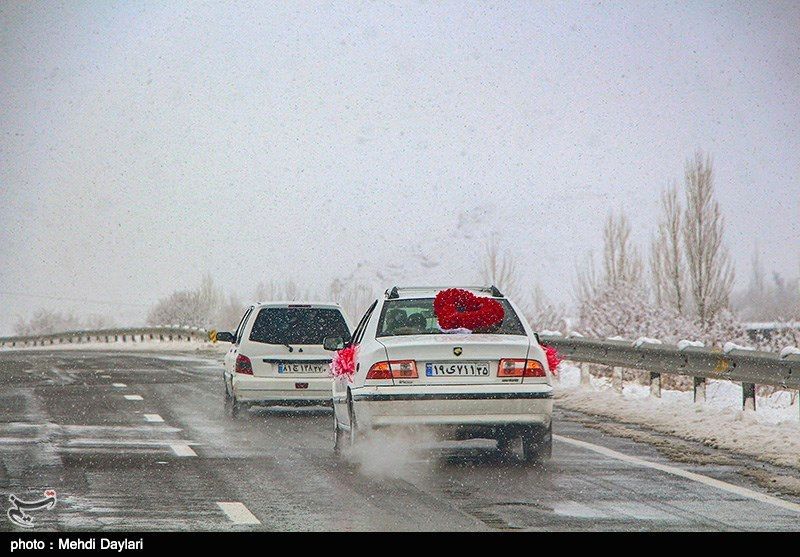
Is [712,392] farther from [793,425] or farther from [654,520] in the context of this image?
[654,520]

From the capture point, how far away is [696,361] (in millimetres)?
18250

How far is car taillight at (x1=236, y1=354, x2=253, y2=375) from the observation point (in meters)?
17.9

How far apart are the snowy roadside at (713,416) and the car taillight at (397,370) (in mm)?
3354

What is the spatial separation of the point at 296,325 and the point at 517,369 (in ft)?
22.7

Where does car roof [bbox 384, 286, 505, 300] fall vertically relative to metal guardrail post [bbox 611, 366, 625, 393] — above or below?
above


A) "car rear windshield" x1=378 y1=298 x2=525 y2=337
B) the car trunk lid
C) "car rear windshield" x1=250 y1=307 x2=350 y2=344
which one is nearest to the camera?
the car trunk lid

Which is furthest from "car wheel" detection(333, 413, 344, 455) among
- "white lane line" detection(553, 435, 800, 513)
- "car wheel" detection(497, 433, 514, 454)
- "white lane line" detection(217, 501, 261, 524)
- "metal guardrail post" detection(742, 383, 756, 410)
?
"metal guardrail post" detection(742, 383, 756, 410)

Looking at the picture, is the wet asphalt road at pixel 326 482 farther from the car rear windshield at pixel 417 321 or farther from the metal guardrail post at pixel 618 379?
the metal guardrail post at pixel 618 379

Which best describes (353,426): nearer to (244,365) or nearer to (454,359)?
(454,359)

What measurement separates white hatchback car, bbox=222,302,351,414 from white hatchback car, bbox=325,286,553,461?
5.70 metres

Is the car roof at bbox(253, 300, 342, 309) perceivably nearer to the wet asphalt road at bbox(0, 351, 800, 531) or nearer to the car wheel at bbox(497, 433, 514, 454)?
the wet asphalt road at bbox(0, 351, 800, 531)

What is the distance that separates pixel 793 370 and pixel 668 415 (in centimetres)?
226

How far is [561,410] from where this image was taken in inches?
768

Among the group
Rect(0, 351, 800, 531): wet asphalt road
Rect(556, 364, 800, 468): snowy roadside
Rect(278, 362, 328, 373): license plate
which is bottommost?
Rect(0, 351, 800, 531): wet asphalt road
